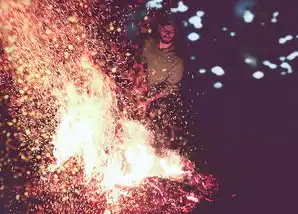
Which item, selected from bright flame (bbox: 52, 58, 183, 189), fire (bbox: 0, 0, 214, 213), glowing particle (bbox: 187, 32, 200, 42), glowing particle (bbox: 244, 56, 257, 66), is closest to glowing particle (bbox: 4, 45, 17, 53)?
fire (bbox: 0, 0, 214, 213)

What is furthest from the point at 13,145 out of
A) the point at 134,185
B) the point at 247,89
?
the point at 247,89

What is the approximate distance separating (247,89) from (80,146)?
5.14 m

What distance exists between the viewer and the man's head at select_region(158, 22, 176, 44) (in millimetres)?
6824

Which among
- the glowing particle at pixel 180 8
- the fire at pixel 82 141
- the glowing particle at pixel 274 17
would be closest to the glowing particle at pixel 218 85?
the glowing particle at pixel 274 17

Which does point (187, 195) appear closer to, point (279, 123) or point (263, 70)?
point (279, 123)

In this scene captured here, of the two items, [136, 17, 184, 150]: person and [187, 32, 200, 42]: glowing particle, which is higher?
[187, 32, 200, 42]: glowing particle

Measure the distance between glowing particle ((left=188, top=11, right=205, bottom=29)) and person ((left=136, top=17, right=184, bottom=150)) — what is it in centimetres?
55

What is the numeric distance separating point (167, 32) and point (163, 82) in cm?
197

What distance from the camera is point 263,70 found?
7.69m

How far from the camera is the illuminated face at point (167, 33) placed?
22.7 feet

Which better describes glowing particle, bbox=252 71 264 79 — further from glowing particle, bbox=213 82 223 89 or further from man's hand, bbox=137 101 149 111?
man's hand, bbox=137 101 149 111

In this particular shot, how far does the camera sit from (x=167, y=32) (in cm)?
753

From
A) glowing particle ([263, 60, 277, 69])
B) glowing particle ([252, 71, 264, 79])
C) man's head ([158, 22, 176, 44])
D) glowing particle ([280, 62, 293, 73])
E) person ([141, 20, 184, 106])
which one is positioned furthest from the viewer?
glowing particle ([252, 71, 264, 79])

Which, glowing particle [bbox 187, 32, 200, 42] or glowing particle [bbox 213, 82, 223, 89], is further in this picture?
glowing particle [bbox 213, 82, 223, 89]
